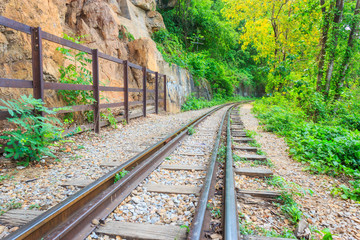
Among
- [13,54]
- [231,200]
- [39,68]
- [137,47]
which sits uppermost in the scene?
[137,47]

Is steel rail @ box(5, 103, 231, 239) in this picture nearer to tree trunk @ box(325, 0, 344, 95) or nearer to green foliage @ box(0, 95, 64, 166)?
green foliage @ box(0, 95, 64, 166)

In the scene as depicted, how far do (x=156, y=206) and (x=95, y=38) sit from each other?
8.36m

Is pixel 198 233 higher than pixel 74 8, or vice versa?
pixel 74 8

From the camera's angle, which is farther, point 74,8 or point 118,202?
point 74,8

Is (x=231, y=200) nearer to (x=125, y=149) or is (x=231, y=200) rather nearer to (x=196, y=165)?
(x=196, y=165)

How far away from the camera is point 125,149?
15.0ft

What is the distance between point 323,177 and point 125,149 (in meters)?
3.67

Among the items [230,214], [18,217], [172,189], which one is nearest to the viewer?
[230,214]

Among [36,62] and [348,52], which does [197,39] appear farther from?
[36,62]

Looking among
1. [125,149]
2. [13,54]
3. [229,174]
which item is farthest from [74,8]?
[229,174]

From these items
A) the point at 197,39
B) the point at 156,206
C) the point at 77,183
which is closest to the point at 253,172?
the point at 156,206

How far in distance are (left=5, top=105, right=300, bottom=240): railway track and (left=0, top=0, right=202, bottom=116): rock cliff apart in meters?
3.50

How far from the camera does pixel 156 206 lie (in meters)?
2.37

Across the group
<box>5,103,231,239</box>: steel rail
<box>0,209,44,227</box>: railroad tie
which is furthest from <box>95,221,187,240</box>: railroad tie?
A: <box>0,209,44,227</box>: railroad tie
